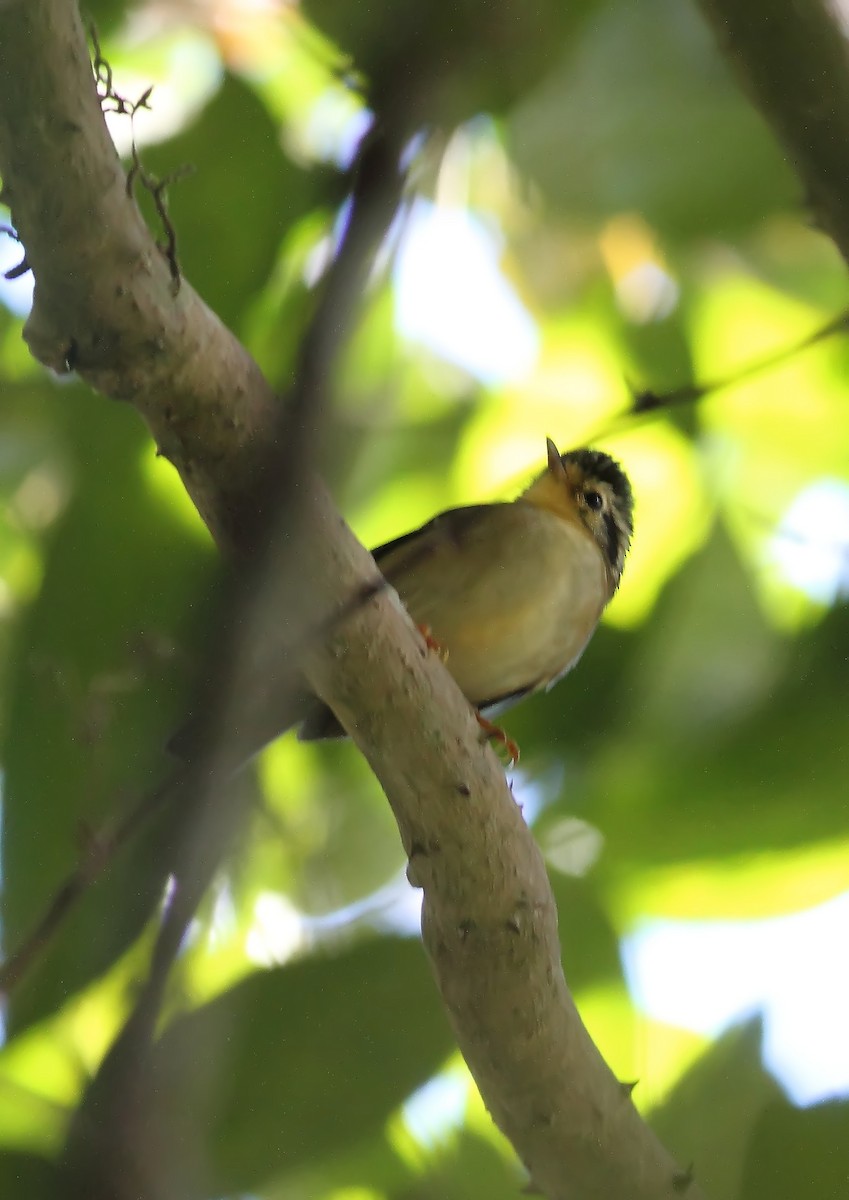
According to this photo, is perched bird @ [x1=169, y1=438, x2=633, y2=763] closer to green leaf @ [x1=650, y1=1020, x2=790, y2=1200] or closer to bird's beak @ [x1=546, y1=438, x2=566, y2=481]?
bird's beak @ [x1=546, y1=438, x2=566, y2=481]

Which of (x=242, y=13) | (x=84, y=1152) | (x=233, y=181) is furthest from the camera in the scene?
(x=233, y=181)

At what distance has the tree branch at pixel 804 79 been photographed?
43.9 inches

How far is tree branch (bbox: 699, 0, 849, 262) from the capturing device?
1114 millimetres

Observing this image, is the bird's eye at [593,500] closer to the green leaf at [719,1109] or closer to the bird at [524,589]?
the bird at [524,589]

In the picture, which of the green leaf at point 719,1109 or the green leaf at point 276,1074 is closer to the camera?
the green leaf at point 276,1074

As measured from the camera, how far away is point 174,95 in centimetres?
104

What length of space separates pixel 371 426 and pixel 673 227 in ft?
1.63

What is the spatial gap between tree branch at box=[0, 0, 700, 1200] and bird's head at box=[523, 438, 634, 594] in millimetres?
601

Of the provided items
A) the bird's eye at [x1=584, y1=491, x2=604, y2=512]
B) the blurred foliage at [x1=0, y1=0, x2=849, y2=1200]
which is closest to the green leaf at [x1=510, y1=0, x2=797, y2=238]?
the blurred foliage at [x1=0, y1=0, x2=849, y2=1200]

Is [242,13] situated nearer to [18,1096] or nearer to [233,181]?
[233,181]

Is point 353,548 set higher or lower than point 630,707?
higher

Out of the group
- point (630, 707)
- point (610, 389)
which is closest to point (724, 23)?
point (610, 389)

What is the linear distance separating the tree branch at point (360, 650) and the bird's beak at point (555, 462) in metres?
0.33

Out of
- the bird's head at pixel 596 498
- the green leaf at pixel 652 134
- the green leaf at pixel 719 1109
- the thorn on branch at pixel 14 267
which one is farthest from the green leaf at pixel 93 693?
the bird's head at pixel 596 498
